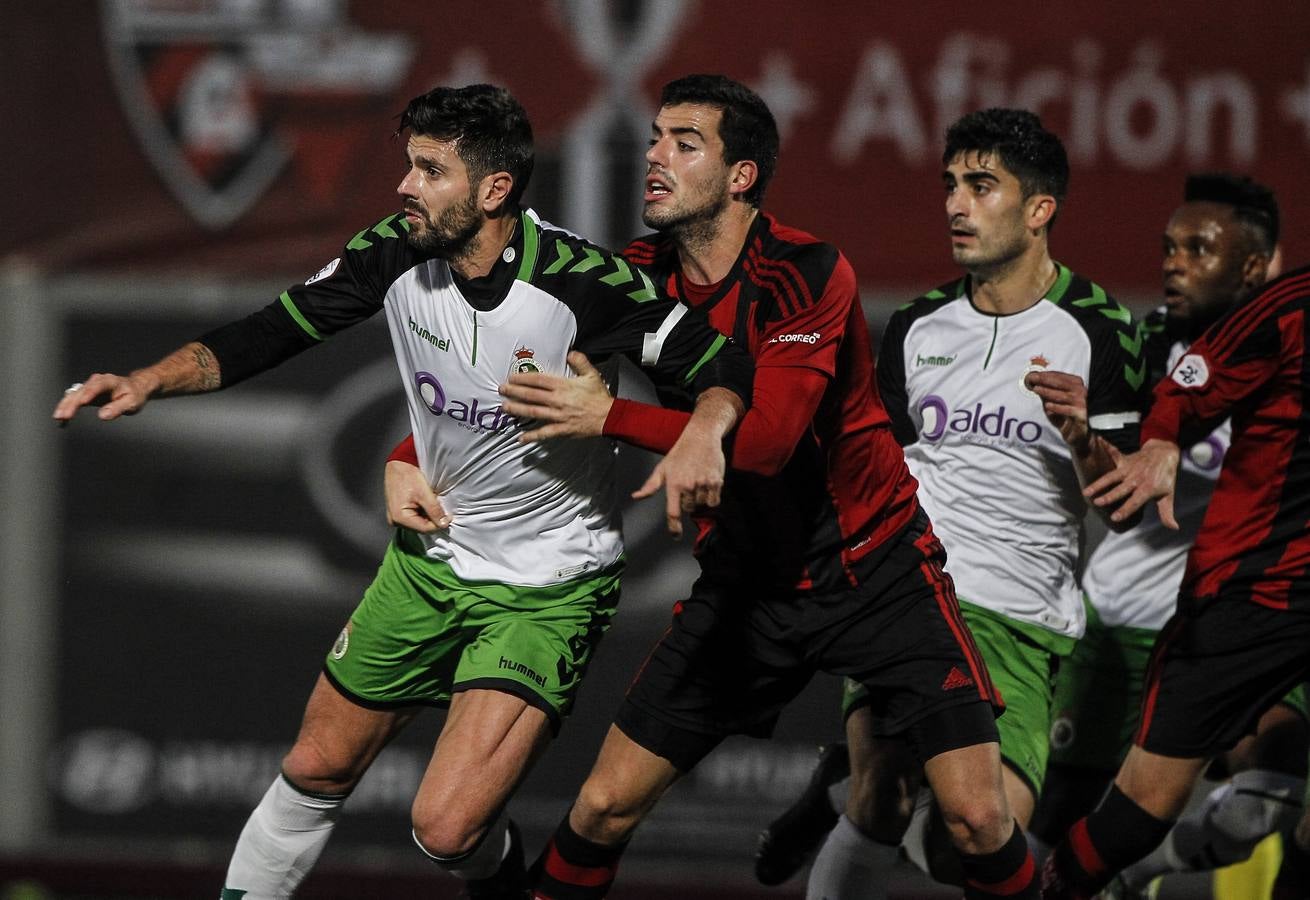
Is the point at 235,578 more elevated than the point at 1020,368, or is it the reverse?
the point at 1020,368

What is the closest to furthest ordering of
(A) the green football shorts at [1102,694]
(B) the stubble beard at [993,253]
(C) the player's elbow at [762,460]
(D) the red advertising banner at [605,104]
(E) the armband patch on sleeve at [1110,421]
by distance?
(C) the player's elbow at [762,460]
(E) the armband patch on sleeve at [1110,421]
(B) the stubble beard at [993,253]
(A) the green football shorts at [1102,694]
(D) the red advertising banner at [605,104]

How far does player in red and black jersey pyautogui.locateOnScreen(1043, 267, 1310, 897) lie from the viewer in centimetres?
444

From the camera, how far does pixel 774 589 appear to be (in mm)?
4188

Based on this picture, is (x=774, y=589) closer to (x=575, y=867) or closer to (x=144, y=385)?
(x=575, y=867)

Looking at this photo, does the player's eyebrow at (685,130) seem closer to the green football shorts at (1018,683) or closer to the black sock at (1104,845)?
the green football shorts at (1018,683)

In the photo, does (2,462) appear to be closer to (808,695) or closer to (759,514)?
(808,695)

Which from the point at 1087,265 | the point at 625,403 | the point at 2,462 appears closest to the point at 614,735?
the point at 625,403

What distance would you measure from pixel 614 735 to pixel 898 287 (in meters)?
3.19

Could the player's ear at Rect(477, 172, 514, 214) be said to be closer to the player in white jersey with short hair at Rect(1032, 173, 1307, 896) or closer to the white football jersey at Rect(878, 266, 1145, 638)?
the white football jersey at Rect(878, 266, 1145, 638)

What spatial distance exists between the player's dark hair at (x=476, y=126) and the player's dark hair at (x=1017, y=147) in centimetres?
131

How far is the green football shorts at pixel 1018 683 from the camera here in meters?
A: 4.59

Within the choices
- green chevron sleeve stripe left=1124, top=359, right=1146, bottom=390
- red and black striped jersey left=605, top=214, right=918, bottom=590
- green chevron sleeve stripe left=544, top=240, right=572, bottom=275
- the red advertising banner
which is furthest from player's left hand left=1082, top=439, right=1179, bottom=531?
the red advertising banner

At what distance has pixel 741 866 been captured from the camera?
23.1ft

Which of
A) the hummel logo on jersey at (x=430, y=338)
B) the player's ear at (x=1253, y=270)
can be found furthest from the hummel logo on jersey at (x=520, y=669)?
the player's ear at (x=1253, y=270)
